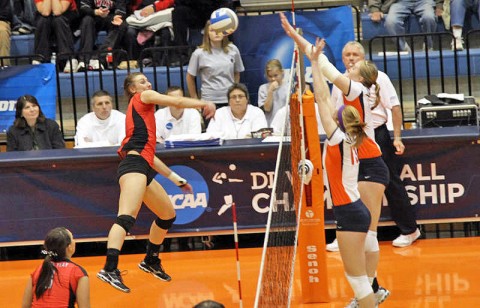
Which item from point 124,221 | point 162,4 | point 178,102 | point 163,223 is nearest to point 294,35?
point 178,102

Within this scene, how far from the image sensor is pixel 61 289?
21.5ft

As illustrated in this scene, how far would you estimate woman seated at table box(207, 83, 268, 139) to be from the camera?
10750mm

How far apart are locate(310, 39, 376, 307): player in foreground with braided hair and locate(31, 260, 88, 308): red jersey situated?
194 cm

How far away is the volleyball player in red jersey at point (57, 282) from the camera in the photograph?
6539 mm

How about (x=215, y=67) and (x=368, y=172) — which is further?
(x=215, y=67)

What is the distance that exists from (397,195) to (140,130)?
9.17 feet

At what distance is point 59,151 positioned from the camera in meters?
10.1

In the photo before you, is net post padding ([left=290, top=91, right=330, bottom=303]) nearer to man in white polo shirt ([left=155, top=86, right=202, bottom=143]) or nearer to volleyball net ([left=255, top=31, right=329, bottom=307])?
volleyball net ([left=255, top=31, right=329, bottom=307])

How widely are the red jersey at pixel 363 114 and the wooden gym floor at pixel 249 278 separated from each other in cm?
127

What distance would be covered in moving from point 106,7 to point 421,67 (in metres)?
4.26

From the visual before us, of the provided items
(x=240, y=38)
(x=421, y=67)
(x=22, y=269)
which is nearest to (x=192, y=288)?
(x=22, y=269)

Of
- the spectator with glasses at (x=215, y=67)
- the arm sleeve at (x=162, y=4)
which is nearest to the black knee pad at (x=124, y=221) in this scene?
the spectator with glasses at (x=215, y=67)

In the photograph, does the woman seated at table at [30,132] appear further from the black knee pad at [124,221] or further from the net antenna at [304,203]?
the net antenna at [304,203]

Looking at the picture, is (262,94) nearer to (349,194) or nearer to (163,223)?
(163,223)
